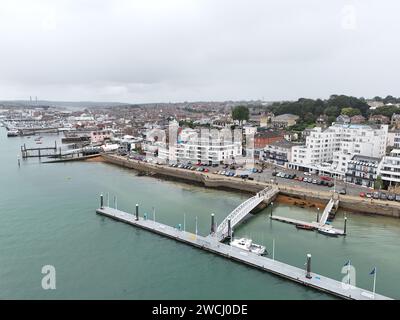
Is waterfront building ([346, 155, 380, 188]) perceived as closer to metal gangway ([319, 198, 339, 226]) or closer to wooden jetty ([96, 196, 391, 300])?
metal gangway ([319, 198, 339, 226])

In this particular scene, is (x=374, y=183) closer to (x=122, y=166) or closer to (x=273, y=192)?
(x=273, y=192)

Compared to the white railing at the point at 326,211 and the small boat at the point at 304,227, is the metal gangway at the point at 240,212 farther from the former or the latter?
the white railing at the point at 326,211

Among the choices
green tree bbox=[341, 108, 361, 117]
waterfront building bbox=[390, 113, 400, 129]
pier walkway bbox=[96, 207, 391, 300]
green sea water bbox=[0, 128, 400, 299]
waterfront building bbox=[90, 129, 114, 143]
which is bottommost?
green sea water bbox=[0, 128, 400, 299]

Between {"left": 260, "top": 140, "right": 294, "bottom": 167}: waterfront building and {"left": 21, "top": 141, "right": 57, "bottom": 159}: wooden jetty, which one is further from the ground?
{"left": 260, "top": 140, "right": 294, "bottom": 167}: waterfront building

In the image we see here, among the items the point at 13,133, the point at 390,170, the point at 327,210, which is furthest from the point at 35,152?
the point at 390,170

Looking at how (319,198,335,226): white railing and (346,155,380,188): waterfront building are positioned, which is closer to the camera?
(319,198,335,226): white railing

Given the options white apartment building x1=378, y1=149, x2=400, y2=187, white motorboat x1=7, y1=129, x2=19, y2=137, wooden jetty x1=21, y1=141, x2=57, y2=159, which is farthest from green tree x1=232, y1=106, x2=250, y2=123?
white motorboat x1=7, y1=129, x2=19, y2=137

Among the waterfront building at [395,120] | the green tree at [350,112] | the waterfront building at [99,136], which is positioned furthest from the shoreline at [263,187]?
the green tree at [350,112]
